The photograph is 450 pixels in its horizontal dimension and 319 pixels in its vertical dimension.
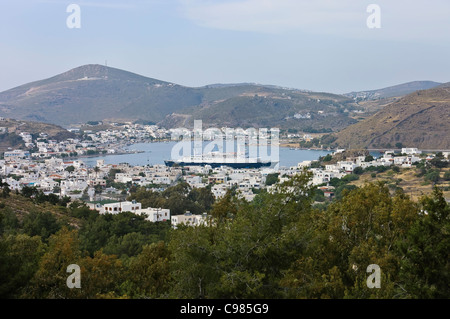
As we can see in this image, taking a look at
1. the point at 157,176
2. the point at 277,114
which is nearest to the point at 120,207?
the point at 157,176

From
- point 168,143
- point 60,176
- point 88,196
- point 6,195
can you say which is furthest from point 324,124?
point 6,195

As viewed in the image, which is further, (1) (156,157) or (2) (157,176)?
(1) (156,157)

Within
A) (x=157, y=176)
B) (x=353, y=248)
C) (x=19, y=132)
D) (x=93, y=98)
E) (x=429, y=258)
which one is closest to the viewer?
(x=429, y=258)

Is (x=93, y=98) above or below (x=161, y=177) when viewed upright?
above

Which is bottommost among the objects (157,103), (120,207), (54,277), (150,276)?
(120,207)

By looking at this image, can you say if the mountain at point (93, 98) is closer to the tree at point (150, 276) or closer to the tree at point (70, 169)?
the tree at point (70, 169)

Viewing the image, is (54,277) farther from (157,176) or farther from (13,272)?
(157,176)
